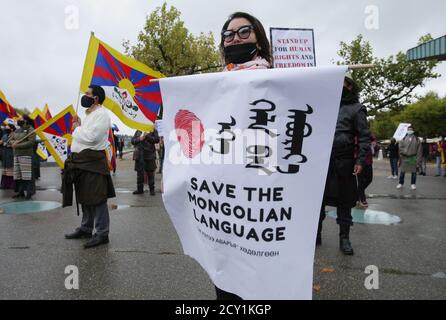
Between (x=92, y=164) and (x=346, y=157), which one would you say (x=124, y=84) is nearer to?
(x=92, y=164)

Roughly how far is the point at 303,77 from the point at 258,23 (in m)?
0.68

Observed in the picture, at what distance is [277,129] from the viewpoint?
4.91 feet

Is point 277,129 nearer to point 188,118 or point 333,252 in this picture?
point 188,118

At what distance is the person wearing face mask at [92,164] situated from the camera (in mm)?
4035

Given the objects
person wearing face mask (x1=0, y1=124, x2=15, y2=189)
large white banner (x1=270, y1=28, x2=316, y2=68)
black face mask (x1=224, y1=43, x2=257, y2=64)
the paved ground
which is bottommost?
the paved ground

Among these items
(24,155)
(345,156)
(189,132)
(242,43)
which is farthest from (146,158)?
(189,132)

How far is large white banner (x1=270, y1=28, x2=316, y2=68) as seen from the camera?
551cm

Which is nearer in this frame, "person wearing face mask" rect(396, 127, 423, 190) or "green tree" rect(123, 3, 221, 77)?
"person wearing face mask" rect(396, 127, 423, 190)

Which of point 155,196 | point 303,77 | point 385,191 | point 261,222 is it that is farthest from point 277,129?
point 385,191

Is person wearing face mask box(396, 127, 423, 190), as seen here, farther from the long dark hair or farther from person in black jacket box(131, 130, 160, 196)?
the long dark hair

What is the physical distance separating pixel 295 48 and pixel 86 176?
3685mm

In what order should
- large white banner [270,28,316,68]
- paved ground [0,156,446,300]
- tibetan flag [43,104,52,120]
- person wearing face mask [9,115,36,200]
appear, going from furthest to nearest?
tibetan flag [43,104,52,120] < person wearing face mask [9,115,36,200] < large white banner [270,28,316,68] < paved ground [0,156,446,300]

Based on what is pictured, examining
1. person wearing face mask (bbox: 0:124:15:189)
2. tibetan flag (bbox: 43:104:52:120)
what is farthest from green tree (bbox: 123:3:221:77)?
person wearing face mask (bbox: 0:124:15:189)

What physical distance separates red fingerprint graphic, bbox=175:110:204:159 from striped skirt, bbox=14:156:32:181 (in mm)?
7226
